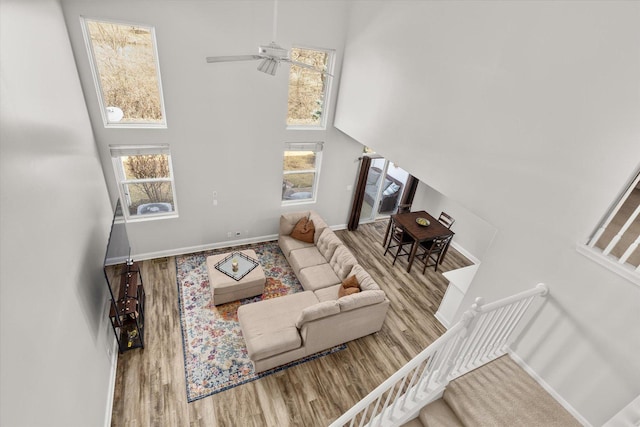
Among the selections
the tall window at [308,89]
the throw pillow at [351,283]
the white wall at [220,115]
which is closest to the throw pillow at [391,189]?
the white wall at [220,115]

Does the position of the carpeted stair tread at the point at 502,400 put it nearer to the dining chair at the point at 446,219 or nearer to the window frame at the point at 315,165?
the dining chair at the point at 446,219

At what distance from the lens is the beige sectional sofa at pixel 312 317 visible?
4.14 metres

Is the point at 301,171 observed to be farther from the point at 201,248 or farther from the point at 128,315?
the point at 128,315

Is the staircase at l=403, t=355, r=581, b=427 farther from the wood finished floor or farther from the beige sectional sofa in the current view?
the beige sectional sofa

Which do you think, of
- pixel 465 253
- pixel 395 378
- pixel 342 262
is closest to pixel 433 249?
pixel 465 253

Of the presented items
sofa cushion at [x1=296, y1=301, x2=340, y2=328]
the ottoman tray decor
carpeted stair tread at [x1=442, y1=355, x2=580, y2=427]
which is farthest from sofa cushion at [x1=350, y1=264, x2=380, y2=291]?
carpeted stair tread at [x1=442, y1=355, x2=580, y2=427]

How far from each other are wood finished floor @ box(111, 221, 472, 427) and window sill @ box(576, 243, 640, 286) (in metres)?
2.89

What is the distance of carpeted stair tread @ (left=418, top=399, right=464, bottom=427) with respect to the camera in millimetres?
2842

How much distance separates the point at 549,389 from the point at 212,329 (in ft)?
14.0

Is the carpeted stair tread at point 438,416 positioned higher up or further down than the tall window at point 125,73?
further down

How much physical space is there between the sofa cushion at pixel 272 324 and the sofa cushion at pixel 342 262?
0.70 metres

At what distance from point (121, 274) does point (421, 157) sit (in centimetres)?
445

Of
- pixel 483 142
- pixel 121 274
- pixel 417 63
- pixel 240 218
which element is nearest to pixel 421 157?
pixel 483 142

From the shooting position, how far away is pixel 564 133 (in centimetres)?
271
